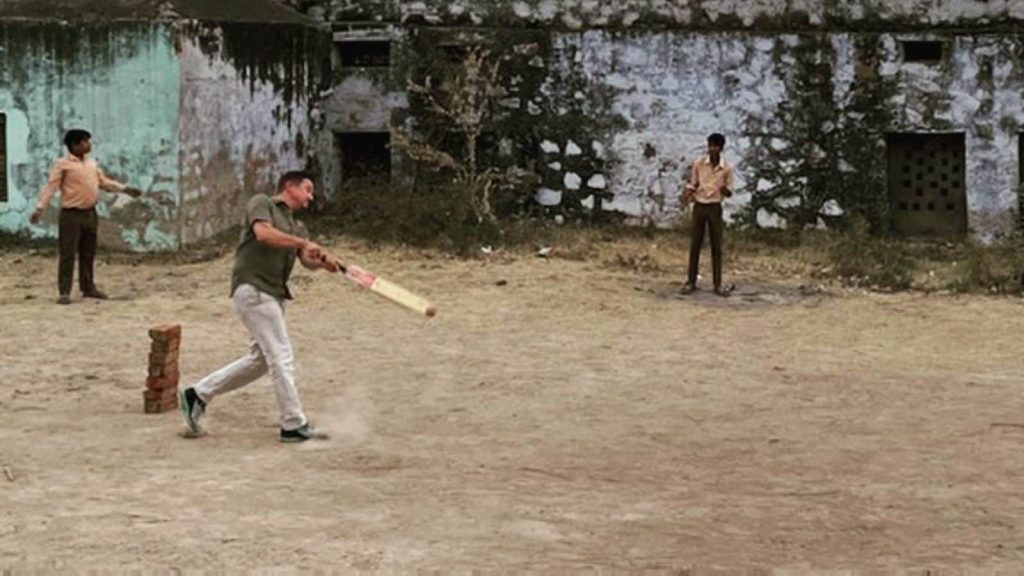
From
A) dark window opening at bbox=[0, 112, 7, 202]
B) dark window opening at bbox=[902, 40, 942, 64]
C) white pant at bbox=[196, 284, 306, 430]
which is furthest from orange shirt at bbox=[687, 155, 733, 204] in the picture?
dark window opening at bbox=[0, 112, 7, 202]

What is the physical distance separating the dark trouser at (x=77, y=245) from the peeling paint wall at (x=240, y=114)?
7.72 feet

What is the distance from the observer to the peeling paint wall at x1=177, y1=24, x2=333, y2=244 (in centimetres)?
1664

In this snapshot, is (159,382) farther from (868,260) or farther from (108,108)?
(868,260)

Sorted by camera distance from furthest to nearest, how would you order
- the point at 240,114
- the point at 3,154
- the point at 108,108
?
the point at 240,114
the point at 3,154
the point at 108,108

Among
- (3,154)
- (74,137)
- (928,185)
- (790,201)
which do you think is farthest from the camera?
(790,201)

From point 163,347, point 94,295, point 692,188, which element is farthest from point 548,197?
point 163,347

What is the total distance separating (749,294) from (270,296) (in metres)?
7.15

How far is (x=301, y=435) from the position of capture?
8.88m

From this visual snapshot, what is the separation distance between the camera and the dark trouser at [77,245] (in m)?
14.1

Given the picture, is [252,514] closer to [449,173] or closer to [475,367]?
[475,367]

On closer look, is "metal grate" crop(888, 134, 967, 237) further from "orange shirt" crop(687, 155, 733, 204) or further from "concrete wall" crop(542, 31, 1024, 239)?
"orange shirt" crop(687, 155, 733, 204)

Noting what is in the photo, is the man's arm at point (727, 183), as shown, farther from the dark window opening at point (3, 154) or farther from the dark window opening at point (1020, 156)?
the dark window opening at point (3, 154)

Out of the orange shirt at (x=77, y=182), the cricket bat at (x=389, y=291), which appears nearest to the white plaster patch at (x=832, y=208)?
the orange shirt at (x=77, y=182)

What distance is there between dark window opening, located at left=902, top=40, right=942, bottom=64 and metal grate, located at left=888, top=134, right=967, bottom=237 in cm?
90
